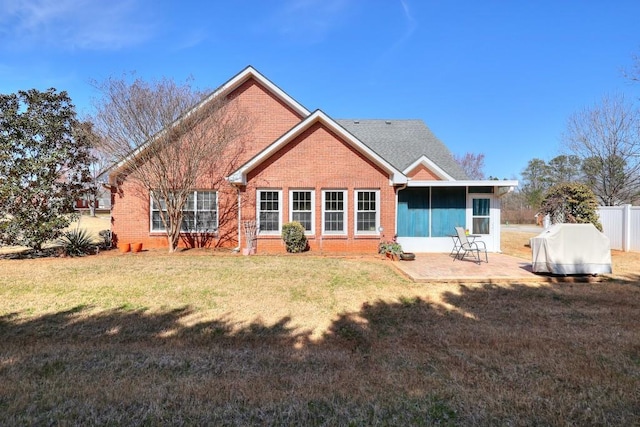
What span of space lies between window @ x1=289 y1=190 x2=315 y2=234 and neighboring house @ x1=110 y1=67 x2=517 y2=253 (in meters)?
0.04

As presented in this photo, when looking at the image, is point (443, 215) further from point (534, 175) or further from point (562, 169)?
point (534, 175)

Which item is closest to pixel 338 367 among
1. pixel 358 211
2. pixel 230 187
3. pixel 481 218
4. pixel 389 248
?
pixel 389 248

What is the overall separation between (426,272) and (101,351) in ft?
24.9

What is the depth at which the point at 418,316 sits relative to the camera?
6020 mm

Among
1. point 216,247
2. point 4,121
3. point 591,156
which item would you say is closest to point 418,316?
point 216,247

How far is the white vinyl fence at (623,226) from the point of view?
14479 millimetres

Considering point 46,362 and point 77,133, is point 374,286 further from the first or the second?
point 77,133

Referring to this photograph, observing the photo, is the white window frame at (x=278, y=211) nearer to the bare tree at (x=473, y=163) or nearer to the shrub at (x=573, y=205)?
the shrub at (x=573, y=205)

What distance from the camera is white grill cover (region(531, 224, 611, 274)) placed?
8.56m

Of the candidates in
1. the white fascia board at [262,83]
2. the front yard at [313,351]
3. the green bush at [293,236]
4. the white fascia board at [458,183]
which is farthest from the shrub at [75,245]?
the white fascia board at [458,183]

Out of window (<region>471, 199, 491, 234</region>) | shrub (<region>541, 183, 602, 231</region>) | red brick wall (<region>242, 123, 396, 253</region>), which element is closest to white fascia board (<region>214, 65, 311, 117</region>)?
red brick wall (<region>242, 123, 396, 253</region>)

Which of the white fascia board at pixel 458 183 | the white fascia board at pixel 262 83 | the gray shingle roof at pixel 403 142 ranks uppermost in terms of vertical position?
the white fascia board at pixel 262 83

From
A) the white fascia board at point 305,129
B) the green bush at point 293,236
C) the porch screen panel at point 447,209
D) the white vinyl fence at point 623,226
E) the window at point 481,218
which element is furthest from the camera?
the white vinyl fence at point 623,226

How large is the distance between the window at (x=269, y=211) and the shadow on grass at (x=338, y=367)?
7482 millimetres
